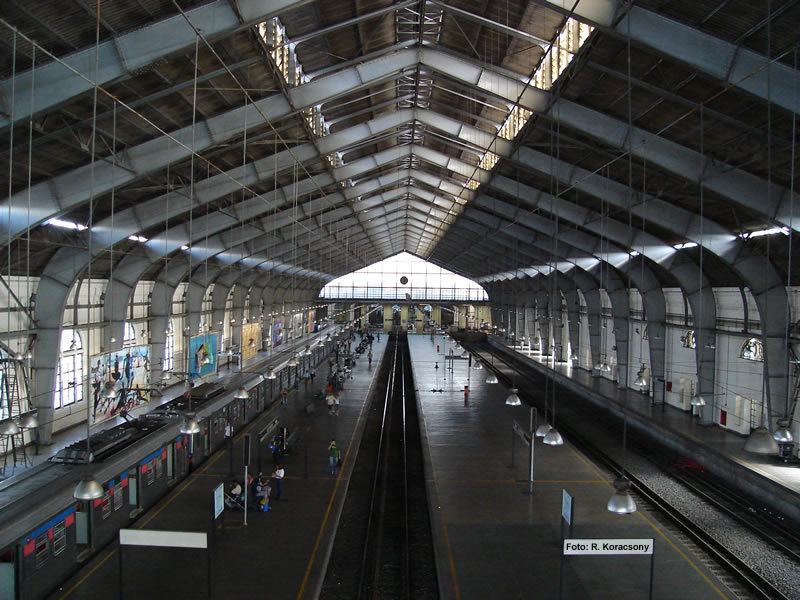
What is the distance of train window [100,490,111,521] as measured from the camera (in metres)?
9.69

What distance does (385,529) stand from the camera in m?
12.4

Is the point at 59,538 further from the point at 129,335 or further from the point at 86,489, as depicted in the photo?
the point at 129,335

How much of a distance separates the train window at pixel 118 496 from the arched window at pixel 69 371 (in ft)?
27.3

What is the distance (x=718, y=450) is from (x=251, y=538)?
12.8 meters

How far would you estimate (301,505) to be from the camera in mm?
12227

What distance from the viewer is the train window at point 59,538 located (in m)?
8.23

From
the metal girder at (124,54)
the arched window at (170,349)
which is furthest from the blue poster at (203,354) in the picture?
the metal girder at (124,54)

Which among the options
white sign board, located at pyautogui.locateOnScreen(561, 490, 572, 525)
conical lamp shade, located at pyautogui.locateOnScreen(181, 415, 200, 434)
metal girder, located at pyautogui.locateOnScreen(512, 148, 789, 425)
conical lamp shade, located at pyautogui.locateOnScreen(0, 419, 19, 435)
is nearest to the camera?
white sign board, located at pyautogui.locateOnScreen(561, 490, 572, 525)

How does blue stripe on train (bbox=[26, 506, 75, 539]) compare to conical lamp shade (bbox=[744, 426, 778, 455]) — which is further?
blue stripe on train (bbox=[26, 506, 75, 539])

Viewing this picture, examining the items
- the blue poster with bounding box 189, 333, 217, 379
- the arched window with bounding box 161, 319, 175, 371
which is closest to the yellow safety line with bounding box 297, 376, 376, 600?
the blue poster with bounding box 189, 333, 217, 379

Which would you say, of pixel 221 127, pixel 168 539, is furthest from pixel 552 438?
pixel 221 127

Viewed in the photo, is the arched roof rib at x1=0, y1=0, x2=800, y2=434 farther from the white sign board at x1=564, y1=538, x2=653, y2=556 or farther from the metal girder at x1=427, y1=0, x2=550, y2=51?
the white sign board at x1=564, y1=538, x2=653, y2=556

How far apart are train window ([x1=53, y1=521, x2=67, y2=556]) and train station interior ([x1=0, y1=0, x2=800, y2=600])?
5 cm

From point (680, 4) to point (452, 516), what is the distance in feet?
32.6
